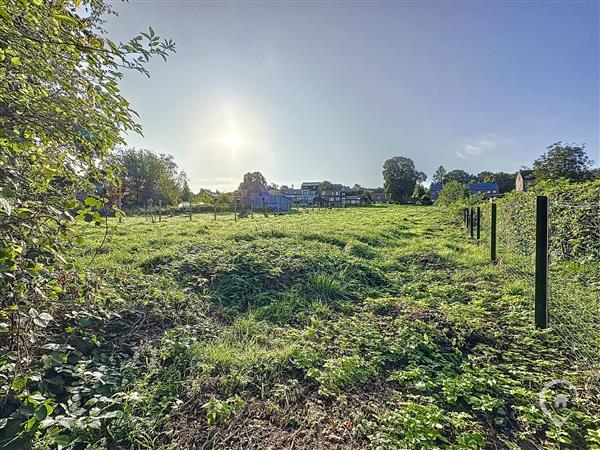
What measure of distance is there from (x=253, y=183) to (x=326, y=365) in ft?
204

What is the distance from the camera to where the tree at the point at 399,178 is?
5738 centimetres

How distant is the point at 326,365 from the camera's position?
255 cm

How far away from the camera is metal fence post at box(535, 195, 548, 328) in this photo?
308 cm

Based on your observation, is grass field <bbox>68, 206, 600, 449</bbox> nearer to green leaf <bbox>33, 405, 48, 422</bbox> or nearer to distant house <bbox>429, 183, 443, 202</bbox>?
green leaf <bbox>33, 405, 48, 422</bbox>

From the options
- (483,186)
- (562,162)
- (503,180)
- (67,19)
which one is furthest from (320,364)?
(503,180)

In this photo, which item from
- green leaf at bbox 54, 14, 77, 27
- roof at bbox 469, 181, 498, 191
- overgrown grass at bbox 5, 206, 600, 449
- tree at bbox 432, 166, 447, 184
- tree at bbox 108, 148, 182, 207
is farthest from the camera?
tree at bbox 432, 166, 447, 184

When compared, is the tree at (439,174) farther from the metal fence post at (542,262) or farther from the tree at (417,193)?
the metal fence post at (542,262)

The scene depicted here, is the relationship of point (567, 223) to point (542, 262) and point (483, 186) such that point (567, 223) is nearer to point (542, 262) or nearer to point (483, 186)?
point (542, 262)

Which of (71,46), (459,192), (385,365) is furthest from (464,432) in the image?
(459,192)

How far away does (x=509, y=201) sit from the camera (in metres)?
6.26

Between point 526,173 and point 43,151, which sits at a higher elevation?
point 526,173

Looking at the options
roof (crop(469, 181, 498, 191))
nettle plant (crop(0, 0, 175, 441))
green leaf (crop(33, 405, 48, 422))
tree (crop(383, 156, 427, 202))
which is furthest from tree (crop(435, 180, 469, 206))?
roof (crop(469, 181, 498, 191))

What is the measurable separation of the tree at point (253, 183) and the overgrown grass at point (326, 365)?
184ft

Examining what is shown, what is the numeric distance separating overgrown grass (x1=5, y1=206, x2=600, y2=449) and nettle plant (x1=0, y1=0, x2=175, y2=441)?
38 cm
